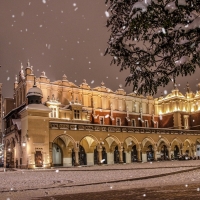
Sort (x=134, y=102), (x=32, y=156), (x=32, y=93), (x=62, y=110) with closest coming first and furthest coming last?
1. (x=32, y=156)
2. (x=32, y=93)
3. (x=62, y=110)
4. (x=134, y=102)

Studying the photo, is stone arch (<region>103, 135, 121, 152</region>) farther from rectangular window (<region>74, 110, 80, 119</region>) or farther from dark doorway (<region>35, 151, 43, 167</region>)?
dark doorway (<region>35, 151, 43, 167</region>)

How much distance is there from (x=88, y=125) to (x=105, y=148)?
6801 millimetres

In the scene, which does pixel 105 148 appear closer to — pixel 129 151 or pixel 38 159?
pixel 129 151

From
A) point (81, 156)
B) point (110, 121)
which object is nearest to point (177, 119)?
point (110, 121)

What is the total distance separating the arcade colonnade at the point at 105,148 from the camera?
36.9m

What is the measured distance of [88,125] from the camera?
120ft

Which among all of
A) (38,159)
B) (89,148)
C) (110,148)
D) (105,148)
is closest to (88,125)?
(89,148)

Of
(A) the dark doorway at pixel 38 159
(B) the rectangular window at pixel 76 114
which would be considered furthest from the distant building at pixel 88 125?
(A) the dark doorway at pixel 38 159

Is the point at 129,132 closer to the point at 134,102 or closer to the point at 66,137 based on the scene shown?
the point at 66,137

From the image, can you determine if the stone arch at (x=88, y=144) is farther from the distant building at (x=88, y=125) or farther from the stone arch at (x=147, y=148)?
the stone arch at (x=147, y=148)

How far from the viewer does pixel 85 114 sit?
152ft

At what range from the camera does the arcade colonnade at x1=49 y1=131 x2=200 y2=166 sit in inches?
1452

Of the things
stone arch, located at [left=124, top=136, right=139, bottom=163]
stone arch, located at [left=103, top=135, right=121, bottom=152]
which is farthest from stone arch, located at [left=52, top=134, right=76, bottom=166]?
stone arch, located at [left=124, top=136, right=139, bottom=163]

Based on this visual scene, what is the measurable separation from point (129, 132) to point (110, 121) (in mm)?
13242
